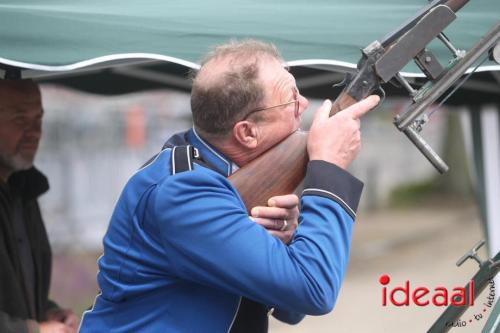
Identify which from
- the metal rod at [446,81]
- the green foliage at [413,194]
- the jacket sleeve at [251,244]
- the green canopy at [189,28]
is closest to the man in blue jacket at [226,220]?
the jacket sleeve at [251,244]

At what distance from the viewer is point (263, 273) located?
1929 mm

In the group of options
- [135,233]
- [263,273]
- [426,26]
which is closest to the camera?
[263,273]

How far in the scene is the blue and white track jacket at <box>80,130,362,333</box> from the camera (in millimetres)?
1947

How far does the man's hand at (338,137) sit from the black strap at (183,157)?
0.29 metres

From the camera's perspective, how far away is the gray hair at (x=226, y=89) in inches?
82.2

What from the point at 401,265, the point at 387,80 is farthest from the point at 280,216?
the point at 401,265

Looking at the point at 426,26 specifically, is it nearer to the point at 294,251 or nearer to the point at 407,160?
the point at 294,251

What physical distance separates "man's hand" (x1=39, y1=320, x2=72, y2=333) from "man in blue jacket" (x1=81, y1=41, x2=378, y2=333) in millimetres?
1338

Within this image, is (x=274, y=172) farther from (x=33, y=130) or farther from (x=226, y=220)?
(x=33, y=130)

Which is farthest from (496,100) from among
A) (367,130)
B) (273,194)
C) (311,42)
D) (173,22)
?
(367,130)

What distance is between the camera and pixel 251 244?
6.38 feet

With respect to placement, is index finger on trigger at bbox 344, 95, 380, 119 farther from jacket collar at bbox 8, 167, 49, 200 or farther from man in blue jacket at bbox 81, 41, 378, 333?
jacket collar at bbox 8, 167, 49, 200

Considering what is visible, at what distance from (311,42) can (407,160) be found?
680 inches

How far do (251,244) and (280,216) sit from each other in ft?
0.62
